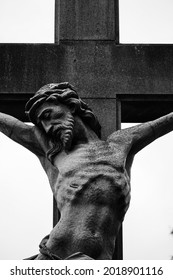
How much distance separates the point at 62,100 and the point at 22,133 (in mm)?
589

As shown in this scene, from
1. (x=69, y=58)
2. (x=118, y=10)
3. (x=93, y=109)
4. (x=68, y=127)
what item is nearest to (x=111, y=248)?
(x=68, y=127)

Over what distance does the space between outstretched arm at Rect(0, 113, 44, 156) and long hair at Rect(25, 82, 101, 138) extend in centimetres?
21

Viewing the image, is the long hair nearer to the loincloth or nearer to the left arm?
the left arm

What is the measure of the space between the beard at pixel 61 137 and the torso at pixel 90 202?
156mm

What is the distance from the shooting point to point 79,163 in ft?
28.1

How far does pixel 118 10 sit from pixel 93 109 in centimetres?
141

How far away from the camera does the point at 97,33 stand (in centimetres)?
1010

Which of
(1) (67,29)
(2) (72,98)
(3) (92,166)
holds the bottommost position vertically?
(3) (92,166)

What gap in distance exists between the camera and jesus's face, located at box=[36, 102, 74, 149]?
873 cm

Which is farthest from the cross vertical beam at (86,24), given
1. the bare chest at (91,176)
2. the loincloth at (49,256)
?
the loincloth at (49,256)

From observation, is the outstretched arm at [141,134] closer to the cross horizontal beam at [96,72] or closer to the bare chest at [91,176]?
the bare chest at [91,176]


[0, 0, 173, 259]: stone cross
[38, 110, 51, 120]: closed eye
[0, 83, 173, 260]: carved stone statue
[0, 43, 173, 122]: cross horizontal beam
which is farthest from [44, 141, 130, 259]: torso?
[0, 43, 173, 122]: cross horizontal beam

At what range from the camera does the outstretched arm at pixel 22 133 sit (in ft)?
29.9

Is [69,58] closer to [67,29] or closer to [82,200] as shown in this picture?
[67,29]
